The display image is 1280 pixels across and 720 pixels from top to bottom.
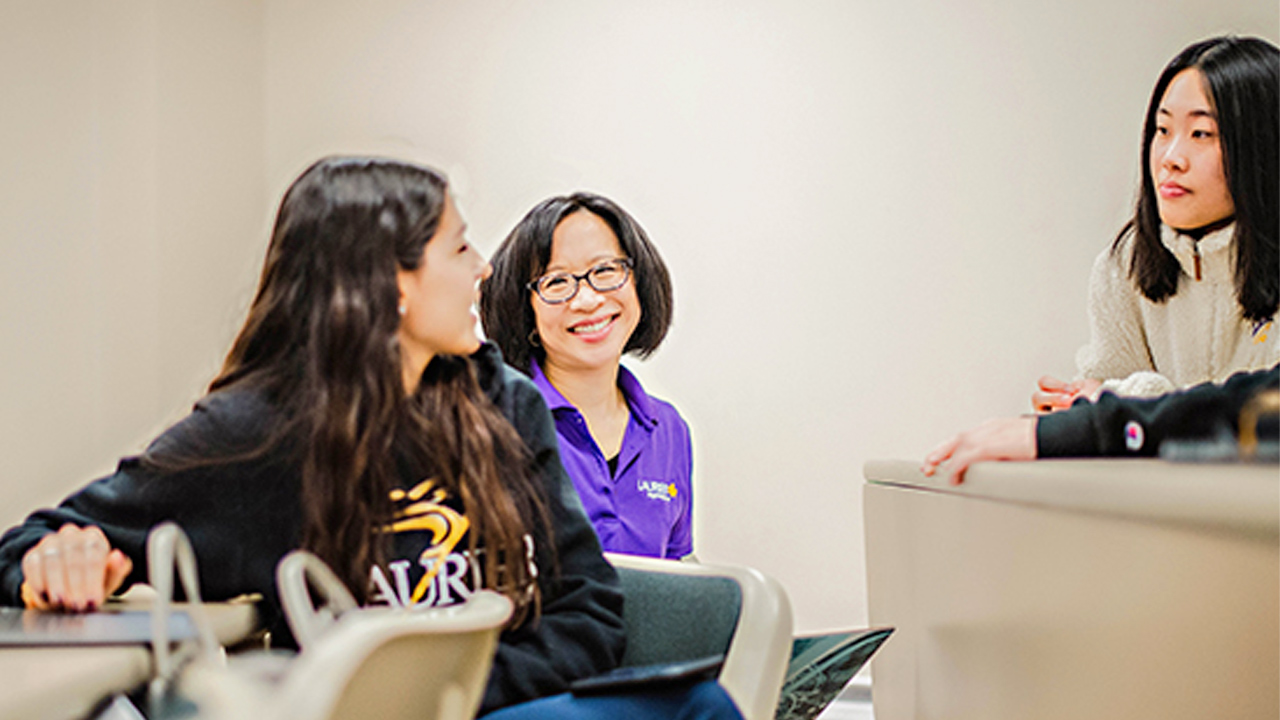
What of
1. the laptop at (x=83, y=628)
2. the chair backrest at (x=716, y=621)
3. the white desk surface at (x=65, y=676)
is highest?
the laptop at (x=83, y=628)

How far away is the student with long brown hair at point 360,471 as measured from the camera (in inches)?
27.5

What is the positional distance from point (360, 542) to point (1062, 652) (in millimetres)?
578

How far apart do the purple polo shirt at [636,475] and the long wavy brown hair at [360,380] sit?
11cm

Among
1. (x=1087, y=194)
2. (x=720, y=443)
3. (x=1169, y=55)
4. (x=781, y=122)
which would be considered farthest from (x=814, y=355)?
(x=1169, y=55)

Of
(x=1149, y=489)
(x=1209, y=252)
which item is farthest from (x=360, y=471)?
(x=1209, y=252)

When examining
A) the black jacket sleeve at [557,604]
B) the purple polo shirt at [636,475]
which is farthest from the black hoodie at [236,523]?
the purple polo shirt at [636,475]

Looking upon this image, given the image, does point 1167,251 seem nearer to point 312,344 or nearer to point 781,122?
point 781,122

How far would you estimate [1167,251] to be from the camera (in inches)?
42.3

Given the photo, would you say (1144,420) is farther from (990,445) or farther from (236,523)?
(236,523)

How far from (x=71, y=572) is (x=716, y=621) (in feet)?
1.53

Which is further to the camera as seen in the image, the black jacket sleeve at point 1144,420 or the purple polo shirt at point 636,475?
the purple polo shirt at point 636,475

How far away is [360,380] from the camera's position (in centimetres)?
72

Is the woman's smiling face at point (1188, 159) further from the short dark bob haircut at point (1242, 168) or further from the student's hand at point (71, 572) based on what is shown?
the student's hand at point (71, 572)

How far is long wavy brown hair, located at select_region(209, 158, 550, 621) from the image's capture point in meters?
0.72
